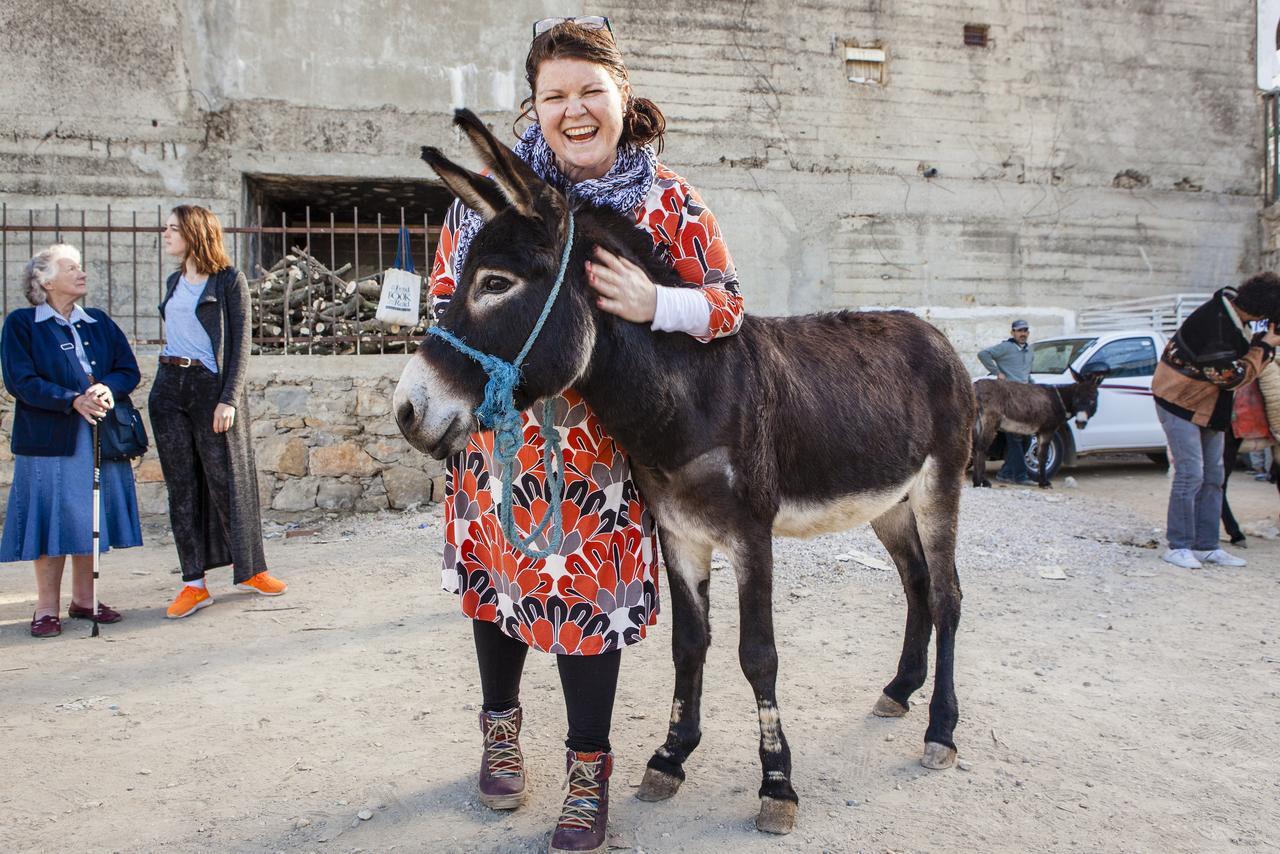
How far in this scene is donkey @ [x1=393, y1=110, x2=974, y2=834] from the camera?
1.98 m

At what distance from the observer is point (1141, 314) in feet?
41.6

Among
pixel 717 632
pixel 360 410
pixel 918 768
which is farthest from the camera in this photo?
pixel 360 410

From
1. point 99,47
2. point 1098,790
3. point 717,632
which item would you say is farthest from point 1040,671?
point 99,47

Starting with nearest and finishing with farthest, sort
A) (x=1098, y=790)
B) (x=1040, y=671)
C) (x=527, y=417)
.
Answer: (x=527, y=417) < (x=1098, y=790) < (x=1040, y=671)

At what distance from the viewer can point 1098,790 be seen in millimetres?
2648

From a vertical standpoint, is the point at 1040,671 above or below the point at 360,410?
below

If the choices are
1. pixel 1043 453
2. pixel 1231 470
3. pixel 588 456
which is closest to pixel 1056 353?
pixel 1043 453

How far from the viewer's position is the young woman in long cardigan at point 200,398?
4605mm

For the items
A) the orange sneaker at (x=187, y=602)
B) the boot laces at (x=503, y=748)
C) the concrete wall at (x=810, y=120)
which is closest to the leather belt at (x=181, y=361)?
the orange sneaker at (x=187, y=602)

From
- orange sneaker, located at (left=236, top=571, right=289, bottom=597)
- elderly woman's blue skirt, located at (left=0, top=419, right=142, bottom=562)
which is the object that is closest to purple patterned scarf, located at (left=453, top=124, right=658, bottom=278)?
elderly woman's blue skirt, located at (left=0, top=419, right=142, bottom=562)

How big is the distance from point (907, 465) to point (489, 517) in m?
1.45

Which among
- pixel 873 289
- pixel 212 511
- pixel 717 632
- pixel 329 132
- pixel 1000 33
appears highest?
pixel 1000 33

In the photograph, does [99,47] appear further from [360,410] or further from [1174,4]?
[1174,4]

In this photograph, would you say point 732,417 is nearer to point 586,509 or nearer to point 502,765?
point 586,509
